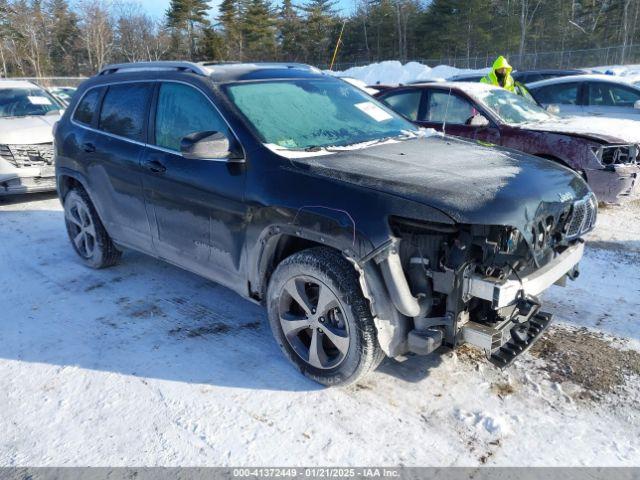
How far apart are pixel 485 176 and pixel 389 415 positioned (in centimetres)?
149

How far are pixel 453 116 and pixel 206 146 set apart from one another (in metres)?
4.95

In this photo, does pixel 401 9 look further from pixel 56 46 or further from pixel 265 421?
pixel 265 421

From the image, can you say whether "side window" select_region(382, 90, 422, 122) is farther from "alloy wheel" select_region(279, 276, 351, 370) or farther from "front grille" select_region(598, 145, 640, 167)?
"alloy wheel" select_region(279, 276, 351, 370)

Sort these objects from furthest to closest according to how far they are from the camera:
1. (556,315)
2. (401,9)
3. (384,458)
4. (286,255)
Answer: (401,9) → (556,315) → (286,255) → (384,458)

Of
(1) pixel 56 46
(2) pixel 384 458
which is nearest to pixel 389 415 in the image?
(2) pixel 384 458

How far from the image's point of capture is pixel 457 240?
284 cm

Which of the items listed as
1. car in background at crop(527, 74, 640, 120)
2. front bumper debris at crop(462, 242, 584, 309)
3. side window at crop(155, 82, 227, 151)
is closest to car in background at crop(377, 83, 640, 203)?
car in background at crop(527, 74, 640, 120)

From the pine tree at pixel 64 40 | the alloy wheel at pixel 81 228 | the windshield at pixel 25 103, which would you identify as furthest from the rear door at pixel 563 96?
the pine tree at pixel 64 40

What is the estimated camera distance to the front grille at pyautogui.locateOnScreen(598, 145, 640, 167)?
651 centimetres

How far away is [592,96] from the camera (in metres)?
9.83

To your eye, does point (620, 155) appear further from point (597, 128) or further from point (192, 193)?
point (192, 193)

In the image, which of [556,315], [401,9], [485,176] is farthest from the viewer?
[401,9]

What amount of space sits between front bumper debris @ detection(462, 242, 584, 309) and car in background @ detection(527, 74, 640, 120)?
7223 mm

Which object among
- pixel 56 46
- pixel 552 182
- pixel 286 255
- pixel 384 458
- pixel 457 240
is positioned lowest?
pixel 384 458
